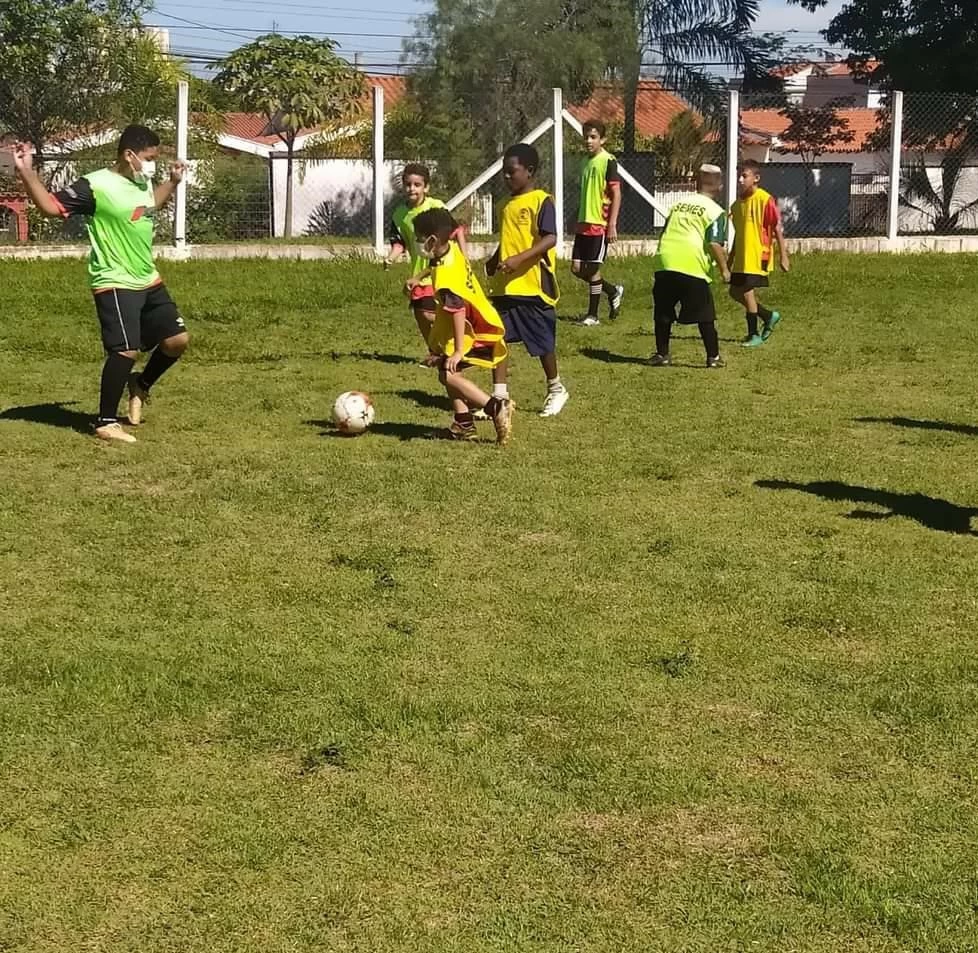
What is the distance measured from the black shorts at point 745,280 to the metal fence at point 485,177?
6.66 meters

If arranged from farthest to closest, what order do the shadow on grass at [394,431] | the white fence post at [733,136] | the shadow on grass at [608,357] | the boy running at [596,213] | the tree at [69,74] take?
the tree at [69,74] < the white fence post at [733,136] < the boy running at [596,213] < the shadow on grass at [608,357] < the shadow on grass at [394,431]

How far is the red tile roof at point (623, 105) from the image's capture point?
101ft

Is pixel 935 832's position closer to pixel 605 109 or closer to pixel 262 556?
pixel 262 556

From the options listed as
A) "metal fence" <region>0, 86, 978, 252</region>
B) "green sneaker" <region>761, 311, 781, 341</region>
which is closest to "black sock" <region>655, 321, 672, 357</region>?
"green sneaker" <region>761, 311, 781, 341</region>

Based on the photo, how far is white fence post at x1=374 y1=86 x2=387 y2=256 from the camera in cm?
1998

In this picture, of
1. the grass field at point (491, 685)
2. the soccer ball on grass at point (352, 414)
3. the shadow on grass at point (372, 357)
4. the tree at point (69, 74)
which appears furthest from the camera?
the tree at point (69, 74)

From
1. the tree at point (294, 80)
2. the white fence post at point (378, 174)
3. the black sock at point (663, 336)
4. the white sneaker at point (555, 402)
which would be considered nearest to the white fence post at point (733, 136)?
the white fence post at point (378, 174)

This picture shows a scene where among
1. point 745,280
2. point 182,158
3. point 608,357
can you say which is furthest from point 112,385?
point 182,158

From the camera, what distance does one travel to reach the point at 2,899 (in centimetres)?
333

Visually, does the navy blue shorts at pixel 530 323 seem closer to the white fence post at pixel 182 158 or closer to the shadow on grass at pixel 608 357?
the shadow on grass at pixel 608 357

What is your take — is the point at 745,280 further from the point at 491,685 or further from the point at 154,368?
the point at 491,685

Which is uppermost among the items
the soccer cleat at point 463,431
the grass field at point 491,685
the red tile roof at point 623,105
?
the red tile roof at point 623,105

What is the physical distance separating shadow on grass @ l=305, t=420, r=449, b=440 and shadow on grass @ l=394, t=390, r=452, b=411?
2.45 feet

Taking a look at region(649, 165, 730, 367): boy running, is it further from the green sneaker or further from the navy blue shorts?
the navy blue shorts
